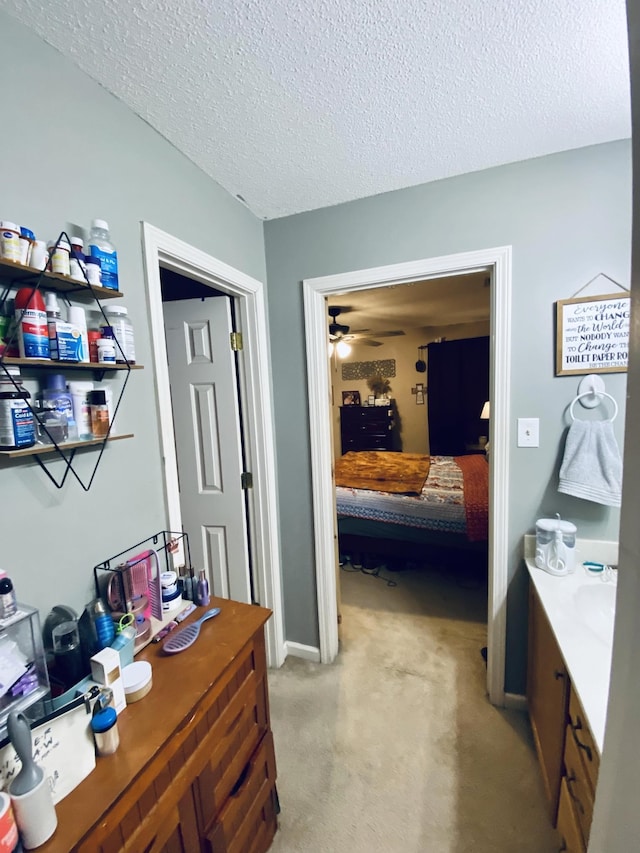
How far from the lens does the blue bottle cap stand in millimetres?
702

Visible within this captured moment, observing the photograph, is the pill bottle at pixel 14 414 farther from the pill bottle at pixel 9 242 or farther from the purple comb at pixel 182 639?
the purple comb at pixel 182 639

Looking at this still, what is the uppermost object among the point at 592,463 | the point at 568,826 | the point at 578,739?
the point at 592,463

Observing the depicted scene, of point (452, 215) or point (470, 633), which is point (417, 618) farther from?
point (452, 215)

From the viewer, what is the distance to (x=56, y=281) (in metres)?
0.87

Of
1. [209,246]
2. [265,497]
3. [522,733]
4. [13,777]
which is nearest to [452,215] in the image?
[209,246]

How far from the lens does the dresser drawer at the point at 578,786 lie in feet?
3.02

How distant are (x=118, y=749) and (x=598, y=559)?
178 cm

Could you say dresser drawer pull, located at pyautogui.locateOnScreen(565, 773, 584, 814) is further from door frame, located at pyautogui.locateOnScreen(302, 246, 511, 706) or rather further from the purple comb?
the purple comb

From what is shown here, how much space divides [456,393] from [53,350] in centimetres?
463

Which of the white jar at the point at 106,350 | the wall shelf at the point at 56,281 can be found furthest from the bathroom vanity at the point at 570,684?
the wall shelf at the point at 56,281

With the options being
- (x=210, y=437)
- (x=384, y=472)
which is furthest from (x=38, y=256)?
(x=384, y=472)

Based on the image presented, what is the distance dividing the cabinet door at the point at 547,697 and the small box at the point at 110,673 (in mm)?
1258

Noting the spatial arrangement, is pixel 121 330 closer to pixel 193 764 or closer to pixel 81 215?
pixel 81 215

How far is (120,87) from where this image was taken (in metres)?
1.04
